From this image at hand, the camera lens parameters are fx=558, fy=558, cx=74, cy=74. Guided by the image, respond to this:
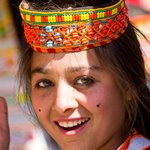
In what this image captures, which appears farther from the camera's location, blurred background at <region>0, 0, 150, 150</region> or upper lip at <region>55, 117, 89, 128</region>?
blurred background at <region>0, 0, 150, 150</region>

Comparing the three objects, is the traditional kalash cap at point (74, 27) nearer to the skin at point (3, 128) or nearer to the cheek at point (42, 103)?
the cheek at point (42, 103)

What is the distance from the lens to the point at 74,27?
83.7 inches

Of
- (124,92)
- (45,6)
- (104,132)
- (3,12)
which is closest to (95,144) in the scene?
(104,132)

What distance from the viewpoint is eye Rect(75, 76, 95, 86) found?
2170mm

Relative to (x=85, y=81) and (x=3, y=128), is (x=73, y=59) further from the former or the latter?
(x=3, y=128)

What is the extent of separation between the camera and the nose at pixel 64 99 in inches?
82.9

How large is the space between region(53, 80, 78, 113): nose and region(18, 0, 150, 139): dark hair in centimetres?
18

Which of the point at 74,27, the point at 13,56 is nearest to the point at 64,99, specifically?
the point at 74,27

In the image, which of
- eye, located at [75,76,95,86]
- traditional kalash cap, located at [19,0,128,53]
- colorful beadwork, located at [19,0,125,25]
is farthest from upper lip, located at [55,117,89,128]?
colorful beadwork, located at [19,0,125,25]

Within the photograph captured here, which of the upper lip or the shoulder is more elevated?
the upper lip

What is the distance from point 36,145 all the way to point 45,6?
4.16 ft

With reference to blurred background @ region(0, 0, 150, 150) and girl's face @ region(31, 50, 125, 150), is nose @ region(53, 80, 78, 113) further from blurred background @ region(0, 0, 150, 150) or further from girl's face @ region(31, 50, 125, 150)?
blurred background @ region(0, 0, 150, 150)

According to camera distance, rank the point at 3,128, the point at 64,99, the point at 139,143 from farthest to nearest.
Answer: the point at 3,128, the point at 139,143, the point at 64,99

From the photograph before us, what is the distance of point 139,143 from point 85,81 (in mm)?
336
